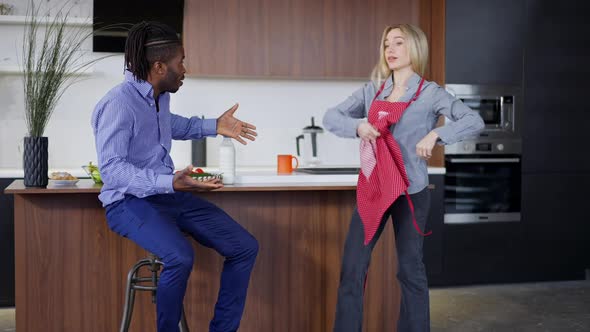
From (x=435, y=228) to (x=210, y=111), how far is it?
1.74 m

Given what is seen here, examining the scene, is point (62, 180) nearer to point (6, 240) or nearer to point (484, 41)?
point (6, 240)

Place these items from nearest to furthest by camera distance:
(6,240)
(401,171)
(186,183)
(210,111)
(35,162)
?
(186,183)
(401,171)
(35,162)
(6,240)
(210,111)

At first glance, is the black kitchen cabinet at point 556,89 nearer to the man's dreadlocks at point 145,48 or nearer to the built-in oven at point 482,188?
the built-in oven at point 482,188

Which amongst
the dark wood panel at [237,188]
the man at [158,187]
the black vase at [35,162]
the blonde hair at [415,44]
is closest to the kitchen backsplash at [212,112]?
the dark wood panel at [237,188]

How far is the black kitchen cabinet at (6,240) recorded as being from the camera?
4.19 metres

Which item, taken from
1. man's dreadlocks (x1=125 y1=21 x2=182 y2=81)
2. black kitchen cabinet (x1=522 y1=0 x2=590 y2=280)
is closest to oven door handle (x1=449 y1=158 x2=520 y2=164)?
black kitchen cabinet (x1=522 y1=0 x2=590 y2=280)

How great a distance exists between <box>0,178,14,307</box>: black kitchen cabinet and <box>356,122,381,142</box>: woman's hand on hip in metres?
2.35

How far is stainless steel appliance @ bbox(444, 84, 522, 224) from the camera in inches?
189

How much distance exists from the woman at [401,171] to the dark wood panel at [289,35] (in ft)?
6.69

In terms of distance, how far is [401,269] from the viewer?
281 cm

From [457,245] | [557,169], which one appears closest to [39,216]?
[457,245]

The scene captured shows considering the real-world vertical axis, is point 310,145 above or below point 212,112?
below

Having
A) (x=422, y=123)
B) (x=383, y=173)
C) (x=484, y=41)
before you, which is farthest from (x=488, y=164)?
(x=383, y=173)

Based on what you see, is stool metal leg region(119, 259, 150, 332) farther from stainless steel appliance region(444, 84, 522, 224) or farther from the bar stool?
stainless steel appliance region(444, 84, 522, 224)
